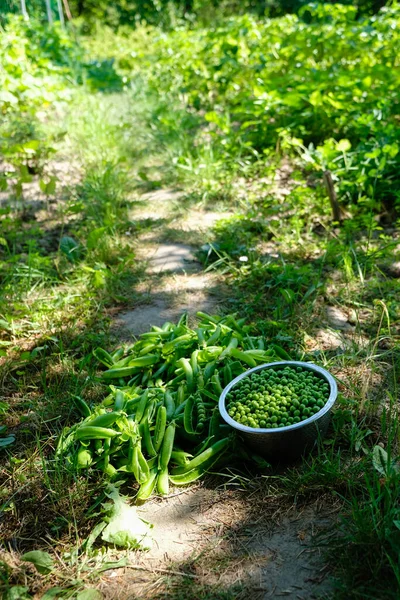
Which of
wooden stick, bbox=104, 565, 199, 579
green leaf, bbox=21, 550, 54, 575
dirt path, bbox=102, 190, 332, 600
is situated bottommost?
dirt path, bbox=102, 190, 332, 600

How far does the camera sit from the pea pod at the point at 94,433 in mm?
2426

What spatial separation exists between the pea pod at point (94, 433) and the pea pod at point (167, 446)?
204mm

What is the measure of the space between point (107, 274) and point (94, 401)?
122cm

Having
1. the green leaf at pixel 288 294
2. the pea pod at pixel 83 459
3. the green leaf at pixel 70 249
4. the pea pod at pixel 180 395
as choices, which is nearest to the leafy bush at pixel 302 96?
the green leaf at pixel 288 294

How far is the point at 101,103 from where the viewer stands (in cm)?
746

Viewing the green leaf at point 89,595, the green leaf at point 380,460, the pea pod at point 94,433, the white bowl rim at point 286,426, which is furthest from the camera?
the pea pod at point 94,433

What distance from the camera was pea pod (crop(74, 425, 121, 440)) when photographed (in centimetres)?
243

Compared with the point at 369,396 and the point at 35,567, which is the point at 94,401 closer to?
the point at 35,567

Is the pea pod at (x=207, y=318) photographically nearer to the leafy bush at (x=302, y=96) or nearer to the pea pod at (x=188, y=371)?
the pea pod at (x=188, y=371)

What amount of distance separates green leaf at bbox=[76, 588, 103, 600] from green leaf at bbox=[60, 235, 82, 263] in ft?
8.44

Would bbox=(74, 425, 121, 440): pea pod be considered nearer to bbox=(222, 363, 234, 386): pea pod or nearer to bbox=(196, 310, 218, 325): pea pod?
bbox=(222, 363, 234, 386): pea pod

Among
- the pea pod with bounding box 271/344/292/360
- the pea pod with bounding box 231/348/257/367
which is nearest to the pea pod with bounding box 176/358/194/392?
the pea pod with bounding box 231/348/257/367

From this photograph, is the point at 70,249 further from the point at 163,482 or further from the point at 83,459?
the point at 163,482

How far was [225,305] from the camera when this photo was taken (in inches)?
143
